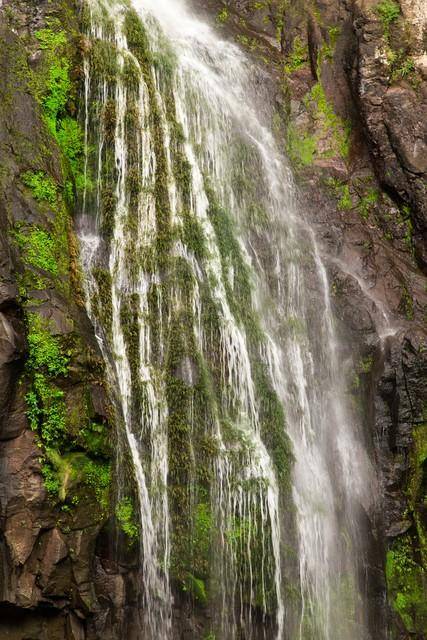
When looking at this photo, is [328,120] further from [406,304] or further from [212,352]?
[212,352]

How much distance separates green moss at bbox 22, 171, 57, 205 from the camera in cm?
763

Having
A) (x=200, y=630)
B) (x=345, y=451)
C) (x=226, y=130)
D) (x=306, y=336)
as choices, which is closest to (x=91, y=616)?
(x=200, y=630)

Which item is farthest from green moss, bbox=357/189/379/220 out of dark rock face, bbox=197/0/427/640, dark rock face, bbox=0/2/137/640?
dark rock face, bbox=0/2/137/640

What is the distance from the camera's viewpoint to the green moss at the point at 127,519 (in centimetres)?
709

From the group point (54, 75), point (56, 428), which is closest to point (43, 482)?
point (56, 428)

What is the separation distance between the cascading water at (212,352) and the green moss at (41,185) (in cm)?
102

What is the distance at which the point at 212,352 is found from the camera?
28.4ft

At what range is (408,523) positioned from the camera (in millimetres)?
9492

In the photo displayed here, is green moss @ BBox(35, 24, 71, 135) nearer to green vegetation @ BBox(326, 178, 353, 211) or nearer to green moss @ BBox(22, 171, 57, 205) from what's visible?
green moss @ BBox(22, 171, 57, 205)

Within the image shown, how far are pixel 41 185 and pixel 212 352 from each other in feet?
10.5

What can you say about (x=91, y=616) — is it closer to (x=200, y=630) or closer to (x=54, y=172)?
(x=200, y=630)

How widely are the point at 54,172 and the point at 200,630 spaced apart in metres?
6.15

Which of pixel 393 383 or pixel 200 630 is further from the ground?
pixel 393 383

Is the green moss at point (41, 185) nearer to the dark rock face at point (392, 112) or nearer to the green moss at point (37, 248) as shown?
the green moss at point (37, 248)
